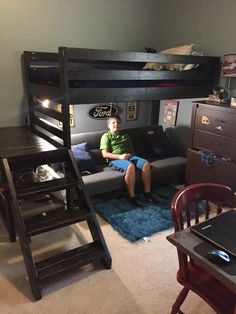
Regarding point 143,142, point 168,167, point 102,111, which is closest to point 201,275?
point 168,167

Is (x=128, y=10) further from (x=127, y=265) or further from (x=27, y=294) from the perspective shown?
(x=27, y=294)

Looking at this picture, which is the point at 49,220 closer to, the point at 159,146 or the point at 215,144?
the point at 215,144

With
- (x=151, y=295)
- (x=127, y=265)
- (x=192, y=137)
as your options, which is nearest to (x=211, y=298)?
(x=151, y=295)

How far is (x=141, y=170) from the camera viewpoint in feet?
10.4

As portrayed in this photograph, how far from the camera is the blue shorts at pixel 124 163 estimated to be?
3.14 meters

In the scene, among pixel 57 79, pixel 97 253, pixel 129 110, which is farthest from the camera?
pixel 129 110

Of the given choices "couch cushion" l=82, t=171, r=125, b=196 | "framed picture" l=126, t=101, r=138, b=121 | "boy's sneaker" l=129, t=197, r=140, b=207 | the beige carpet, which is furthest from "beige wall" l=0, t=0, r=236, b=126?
the beige carpet

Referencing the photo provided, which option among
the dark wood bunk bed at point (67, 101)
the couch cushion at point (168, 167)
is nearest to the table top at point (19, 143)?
the dark wood bunk bed at point (67, 101)

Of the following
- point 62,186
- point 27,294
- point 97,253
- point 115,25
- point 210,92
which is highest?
point 115,25

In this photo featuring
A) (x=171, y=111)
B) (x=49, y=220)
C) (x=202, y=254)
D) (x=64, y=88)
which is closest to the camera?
(x=202, y=254)

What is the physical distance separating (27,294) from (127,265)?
768 mm

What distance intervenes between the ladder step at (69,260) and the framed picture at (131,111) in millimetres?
2366

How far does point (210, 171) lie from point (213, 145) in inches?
12.0

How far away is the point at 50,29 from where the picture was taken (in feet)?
10.4
